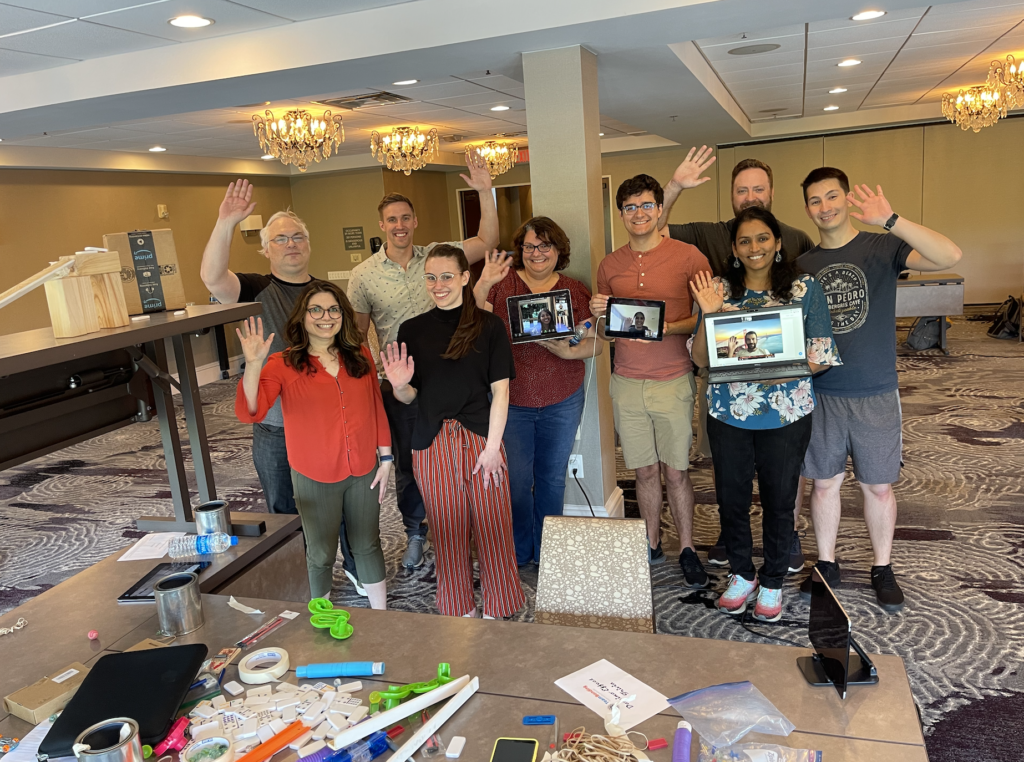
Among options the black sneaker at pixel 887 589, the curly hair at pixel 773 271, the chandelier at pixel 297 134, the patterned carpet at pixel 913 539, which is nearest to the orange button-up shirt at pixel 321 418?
the patterned carpet at pixel 913 539

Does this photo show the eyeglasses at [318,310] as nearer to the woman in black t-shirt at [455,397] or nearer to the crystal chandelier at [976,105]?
the woman in black t-shirt at [455,397]

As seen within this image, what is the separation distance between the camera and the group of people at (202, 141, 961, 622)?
2619mm

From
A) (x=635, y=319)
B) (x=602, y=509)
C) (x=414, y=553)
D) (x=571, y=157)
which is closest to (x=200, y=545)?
(x=414, y=553)

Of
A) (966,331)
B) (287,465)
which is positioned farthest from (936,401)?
(287,465)

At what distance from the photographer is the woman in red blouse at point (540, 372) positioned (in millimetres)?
3119

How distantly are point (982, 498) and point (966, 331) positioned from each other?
19.0 ft

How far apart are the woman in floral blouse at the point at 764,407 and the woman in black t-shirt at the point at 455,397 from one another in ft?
2.65

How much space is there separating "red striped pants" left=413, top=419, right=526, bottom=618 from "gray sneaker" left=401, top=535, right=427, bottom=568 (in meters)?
0.74

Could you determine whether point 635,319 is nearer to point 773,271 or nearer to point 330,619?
point 773,271

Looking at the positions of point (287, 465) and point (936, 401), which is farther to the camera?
point (936, 401)

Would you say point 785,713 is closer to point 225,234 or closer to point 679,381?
point 679,381

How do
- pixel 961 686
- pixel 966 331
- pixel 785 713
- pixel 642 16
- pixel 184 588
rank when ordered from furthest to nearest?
pixel 966 331, pixel 642 16, pixel 961 686, pixel 184 588, pixel 785 713

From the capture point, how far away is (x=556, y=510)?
3.37m

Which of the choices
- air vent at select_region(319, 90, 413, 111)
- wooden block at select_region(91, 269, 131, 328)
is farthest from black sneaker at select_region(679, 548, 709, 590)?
air vent at select_region(319, 90, 413, 111)
